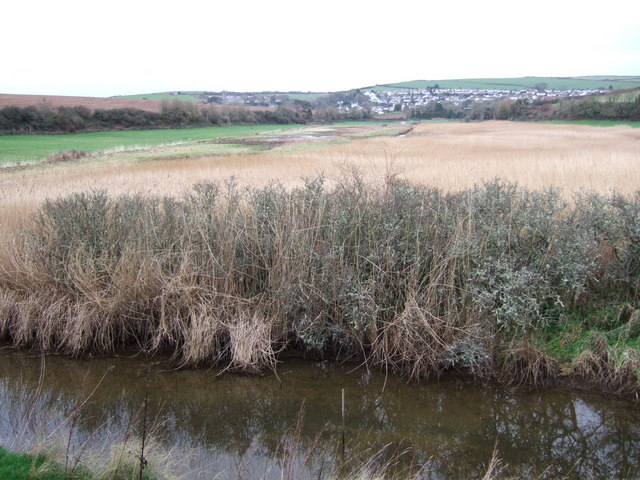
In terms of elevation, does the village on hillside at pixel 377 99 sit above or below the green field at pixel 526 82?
below

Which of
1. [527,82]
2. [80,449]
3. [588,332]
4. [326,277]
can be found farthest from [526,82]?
[80,449]

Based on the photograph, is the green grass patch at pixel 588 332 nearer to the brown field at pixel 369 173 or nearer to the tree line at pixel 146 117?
the brown field at pixel 369 173

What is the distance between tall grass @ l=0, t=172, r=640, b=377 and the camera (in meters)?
6.12

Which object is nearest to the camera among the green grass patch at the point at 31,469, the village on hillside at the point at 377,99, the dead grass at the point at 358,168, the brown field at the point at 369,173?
the green grass patch at the point at 31,469

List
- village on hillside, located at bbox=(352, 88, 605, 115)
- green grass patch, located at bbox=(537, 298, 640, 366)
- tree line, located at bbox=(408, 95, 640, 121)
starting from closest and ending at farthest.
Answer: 1. green grass patch, located at bbox=(537, 298, 640, 366)
2. tree line, located at bbox=(408, 95, 640, 121)
3. village on hillside, located at bbox=(352, 88, 605, 115)

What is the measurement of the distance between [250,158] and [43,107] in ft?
142

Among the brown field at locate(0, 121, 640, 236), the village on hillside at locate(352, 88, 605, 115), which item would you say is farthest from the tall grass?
the village on hillside at locate(352, 88, 605, 115)

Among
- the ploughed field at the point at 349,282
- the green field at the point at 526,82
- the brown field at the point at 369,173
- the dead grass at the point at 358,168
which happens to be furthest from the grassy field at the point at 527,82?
the ploughed field at the point at 349,282

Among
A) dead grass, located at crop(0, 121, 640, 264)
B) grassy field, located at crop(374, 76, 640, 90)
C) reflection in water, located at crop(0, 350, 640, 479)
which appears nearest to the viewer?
reflection in water, located at crop(0, 350, 640, 479)

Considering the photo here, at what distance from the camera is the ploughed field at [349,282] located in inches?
237

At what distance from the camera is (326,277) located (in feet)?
21.1

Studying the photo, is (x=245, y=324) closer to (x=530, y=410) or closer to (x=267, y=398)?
(x=267, y=398)

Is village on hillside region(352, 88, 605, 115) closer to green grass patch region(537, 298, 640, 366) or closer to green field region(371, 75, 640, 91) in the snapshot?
green field region(371, 75, 640, 91)

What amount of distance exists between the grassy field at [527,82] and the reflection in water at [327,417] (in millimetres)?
131518
